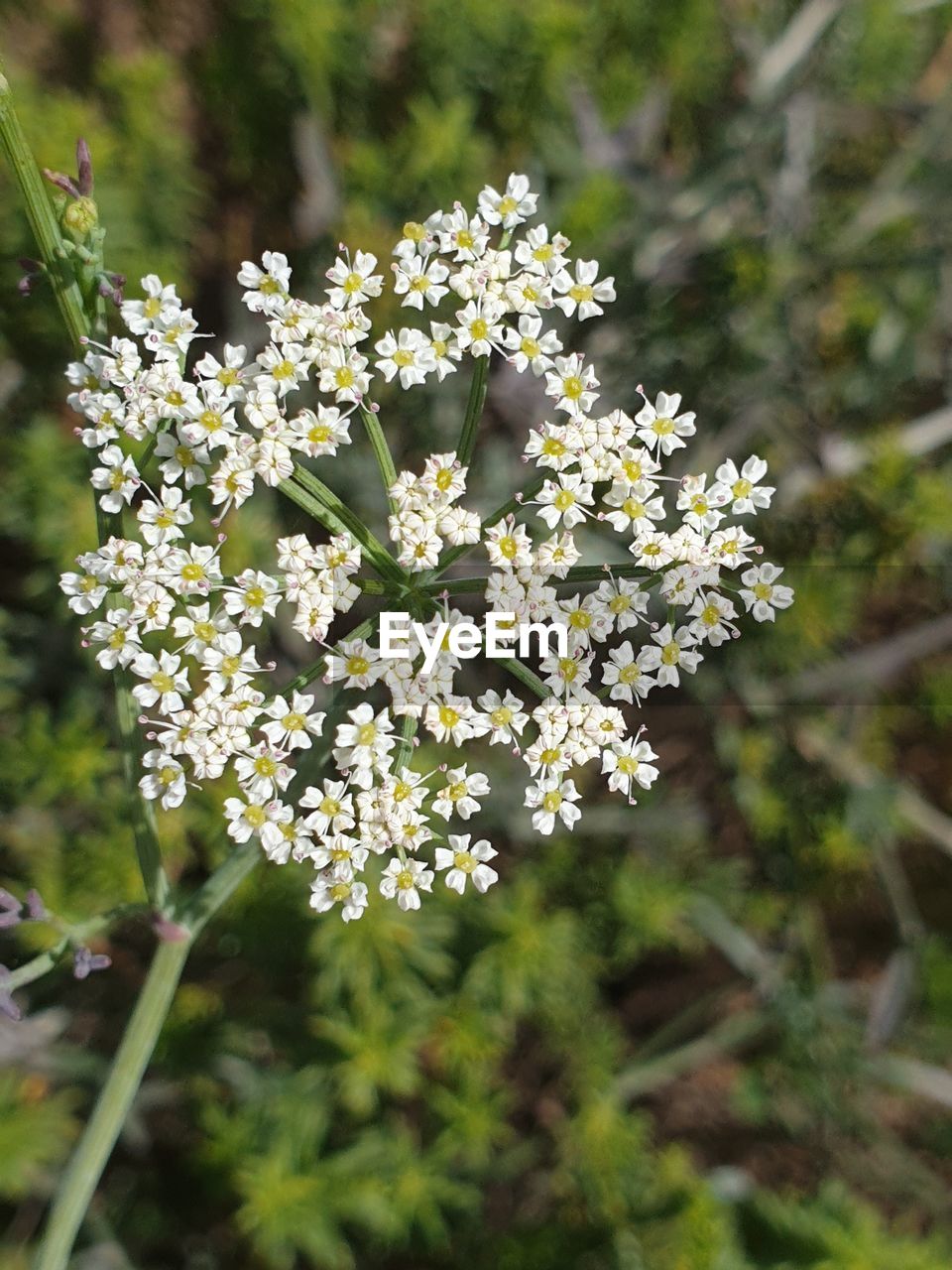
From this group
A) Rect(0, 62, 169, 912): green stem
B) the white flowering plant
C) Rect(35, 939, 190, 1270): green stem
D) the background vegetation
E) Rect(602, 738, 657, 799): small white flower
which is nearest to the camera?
Rect(0, 62, 169, 912): green stem

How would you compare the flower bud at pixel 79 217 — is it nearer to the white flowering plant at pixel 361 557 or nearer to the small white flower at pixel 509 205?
the white flowering plant at pixel 361 557

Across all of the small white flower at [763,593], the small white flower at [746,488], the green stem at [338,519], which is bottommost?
the small white flower at [763,593]

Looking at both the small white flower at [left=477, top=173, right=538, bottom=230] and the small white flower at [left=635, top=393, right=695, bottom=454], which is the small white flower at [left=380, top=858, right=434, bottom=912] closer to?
the small white flower at [left=635, top=393, right=695, bottom=454]

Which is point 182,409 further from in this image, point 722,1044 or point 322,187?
point 722,1044

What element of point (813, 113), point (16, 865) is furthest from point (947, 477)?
point (16, 865)

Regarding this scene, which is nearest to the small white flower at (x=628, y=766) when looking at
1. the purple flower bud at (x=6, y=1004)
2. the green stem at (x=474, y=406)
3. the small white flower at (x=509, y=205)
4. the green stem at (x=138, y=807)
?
the green stem at (x=474, y=406)

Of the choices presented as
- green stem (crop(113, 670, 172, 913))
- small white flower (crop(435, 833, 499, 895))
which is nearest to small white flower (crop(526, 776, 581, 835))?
small white flower (crop(435, 833, 499, 895))
